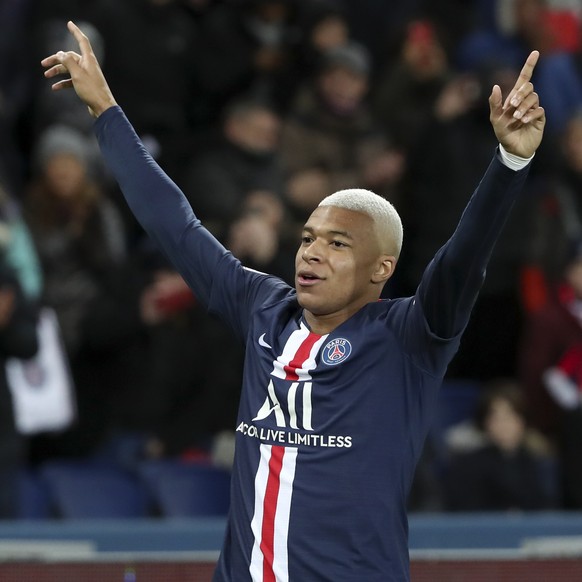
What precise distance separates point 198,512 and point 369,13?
522 centimetres

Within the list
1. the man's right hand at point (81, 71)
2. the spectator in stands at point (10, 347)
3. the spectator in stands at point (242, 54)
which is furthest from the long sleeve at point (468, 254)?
the spectator in stands at point (242, 54)

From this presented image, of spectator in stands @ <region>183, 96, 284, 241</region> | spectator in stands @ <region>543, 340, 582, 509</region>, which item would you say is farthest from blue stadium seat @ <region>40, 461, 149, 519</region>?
spectator in stands @ <region>543, 340, 582, 509</region>

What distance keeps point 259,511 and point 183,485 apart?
371 centimetres

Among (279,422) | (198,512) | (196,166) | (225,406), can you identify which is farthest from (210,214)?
(279,422)

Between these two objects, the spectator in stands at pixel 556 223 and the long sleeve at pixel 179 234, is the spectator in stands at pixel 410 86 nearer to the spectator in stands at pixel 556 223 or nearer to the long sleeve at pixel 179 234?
the spectator in stands at pixel 556 223

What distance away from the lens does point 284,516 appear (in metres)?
3.86

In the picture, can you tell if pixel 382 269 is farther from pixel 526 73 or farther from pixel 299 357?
pixel 526 73

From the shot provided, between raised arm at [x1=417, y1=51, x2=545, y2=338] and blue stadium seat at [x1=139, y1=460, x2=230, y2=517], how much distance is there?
13.3ft

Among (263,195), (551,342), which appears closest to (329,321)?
(263,195)

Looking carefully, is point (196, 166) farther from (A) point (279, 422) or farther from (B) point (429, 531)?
(A) point (279, 422)

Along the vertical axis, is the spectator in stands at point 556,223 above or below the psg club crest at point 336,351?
below

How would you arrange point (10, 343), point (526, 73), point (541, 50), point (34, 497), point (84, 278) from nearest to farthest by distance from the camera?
point (526, 73), point (10, 343), point (34, 497), point (84, 278), point (541, 50)

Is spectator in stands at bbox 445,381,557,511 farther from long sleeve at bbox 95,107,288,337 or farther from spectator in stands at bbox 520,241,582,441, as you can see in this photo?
long sleeve at bbox 95,107,288,337

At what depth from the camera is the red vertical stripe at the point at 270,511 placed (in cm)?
386
